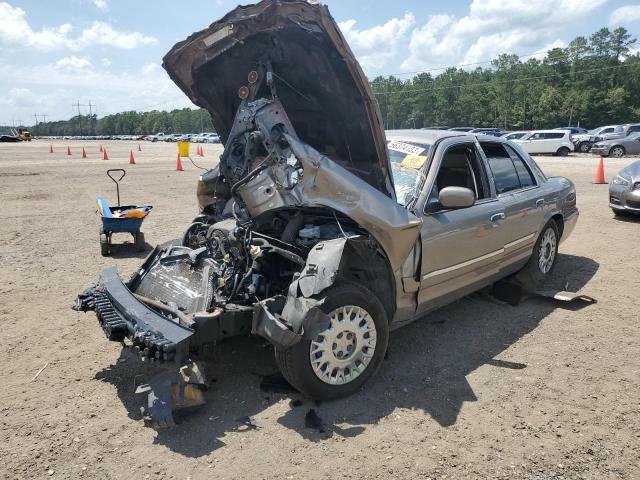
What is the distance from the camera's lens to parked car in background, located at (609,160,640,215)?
29.7ft

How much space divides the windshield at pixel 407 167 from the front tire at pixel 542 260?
2.05m

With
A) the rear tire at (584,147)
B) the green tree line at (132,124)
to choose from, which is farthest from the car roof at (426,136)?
the green tree line at (132,124)

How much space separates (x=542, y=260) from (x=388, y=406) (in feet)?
10.9

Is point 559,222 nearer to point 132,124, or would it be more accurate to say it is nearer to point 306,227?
point 306,227

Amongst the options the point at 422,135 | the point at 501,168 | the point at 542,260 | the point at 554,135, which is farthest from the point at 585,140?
the point at 422,135

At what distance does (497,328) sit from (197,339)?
2.84 m

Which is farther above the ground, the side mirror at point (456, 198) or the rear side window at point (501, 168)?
the rear side window at point (501, 168)

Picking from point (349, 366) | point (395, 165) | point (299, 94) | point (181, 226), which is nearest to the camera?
point (349, 366)

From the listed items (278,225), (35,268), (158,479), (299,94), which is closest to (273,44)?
(299,94)

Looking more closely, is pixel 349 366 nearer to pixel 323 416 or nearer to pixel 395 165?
pixel 323 416

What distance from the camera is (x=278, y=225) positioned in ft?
13.6

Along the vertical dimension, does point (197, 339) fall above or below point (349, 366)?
above

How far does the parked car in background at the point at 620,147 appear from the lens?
2647 cm

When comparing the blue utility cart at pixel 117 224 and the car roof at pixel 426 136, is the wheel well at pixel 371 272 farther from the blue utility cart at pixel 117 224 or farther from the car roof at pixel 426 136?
the blue utility cart at pixel 117 224
